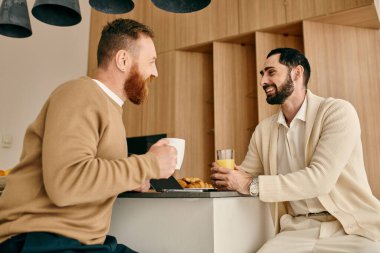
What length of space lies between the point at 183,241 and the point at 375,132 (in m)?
2.20

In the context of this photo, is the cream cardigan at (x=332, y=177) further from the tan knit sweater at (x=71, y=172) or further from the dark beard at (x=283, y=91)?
the tan knit sweater at (x=71, y=172)

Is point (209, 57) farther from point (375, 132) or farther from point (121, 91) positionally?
point (121, 91)

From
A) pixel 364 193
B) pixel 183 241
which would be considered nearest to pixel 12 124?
pixel 183 241

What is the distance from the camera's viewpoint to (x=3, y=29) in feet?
6.86

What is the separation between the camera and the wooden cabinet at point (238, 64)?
285 cm

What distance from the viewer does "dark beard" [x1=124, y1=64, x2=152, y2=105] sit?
119 cm

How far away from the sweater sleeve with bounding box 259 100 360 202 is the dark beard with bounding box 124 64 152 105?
0.49 m

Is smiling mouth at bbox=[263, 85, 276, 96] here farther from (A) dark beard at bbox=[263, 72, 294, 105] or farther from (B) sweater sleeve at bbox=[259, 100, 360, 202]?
→ (B) sweater sleeve at bbox=[259, 100, 360, 202]

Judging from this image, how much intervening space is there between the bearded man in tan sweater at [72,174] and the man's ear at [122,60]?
0.17 meters

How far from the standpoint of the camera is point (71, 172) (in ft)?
2.76

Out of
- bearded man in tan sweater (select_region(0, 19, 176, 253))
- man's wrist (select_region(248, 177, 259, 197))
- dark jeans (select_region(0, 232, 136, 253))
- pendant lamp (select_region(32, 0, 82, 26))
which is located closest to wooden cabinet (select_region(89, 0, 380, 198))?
pendant lamp (select_region(32, 0, 82, 26))

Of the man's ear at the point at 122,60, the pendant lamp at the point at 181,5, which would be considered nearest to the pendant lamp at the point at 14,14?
the pendant lamp at the point at 181,5

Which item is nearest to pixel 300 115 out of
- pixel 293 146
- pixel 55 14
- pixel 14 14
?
pixel 293 146

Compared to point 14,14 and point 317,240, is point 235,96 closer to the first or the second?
point 14,14
